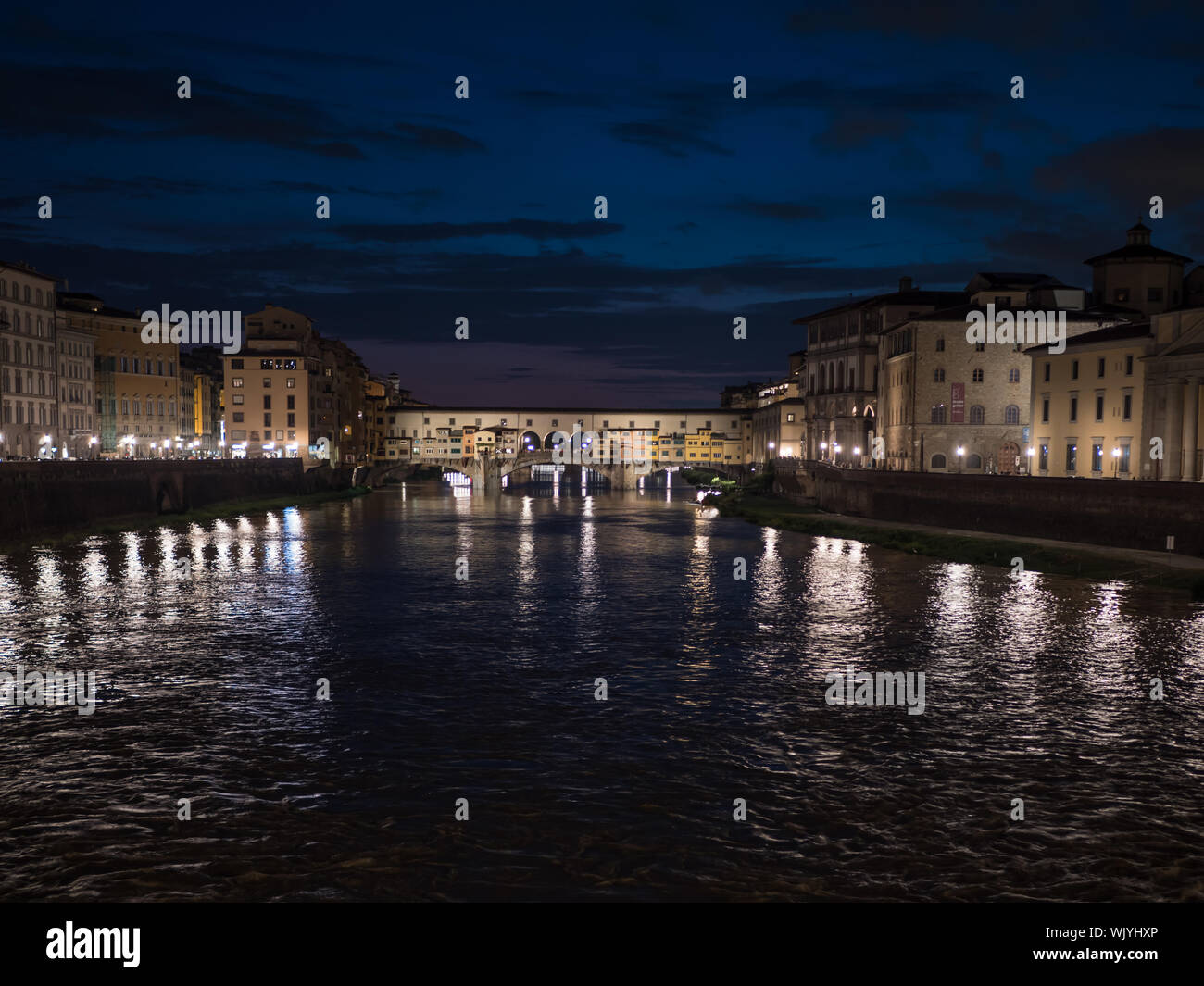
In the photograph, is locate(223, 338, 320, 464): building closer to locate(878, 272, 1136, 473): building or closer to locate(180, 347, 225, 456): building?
locate(180, 347, 225, 456): building

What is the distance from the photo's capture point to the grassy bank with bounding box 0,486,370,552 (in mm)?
45469

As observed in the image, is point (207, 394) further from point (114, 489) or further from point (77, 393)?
point (114, 489)

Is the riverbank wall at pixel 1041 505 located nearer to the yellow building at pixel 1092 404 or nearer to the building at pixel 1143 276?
the yellow building at pixel 1092 404

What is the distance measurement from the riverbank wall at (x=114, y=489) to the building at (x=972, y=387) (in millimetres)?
50811

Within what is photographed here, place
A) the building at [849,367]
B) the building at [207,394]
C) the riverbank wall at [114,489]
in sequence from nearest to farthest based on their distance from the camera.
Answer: the riverbank wall at [114,489] → the building at [849,367] → the building at [207,394]

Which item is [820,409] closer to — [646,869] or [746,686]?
[746,686]

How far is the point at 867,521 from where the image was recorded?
5962 cm

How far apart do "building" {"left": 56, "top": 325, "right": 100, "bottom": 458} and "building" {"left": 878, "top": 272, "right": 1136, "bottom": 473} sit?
65489mm

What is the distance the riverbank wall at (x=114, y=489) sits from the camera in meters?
46.4

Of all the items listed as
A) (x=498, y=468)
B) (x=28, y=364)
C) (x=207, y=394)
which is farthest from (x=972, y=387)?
(x=207, y=394)

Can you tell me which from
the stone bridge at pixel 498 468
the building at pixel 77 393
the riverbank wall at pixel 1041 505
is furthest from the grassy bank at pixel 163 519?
the riverbank wall at pixel 1041 505

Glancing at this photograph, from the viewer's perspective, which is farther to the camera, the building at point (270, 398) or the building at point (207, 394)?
the building at point (207, 394)

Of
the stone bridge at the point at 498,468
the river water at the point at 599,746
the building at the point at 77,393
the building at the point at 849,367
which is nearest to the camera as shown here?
the river water at the point at 599,746

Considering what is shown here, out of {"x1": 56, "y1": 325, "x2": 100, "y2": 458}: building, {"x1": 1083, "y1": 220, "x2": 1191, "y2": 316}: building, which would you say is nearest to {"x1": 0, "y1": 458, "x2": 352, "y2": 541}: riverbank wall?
{"x1": 56, "y1": 325, "x2": 100, "y2": 458}: building
